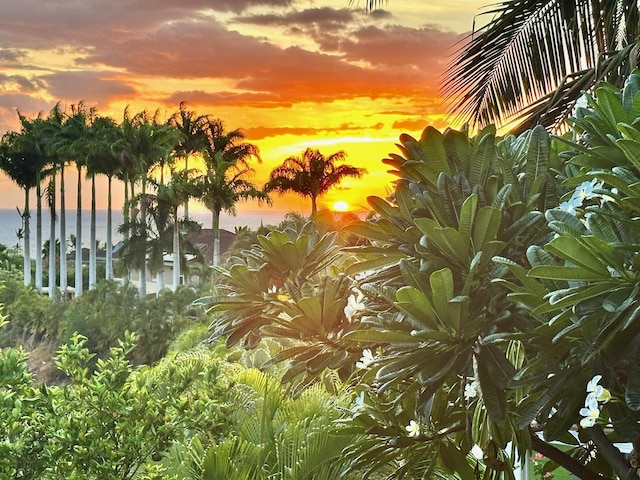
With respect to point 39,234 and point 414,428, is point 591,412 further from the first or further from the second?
point 39,234

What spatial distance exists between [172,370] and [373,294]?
1.12 m

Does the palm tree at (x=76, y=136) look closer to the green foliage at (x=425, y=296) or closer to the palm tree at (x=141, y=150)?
the palm tree at (x=141, y=150)

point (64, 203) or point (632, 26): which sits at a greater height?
point (632, 26)

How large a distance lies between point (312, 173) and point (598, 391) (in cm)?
883

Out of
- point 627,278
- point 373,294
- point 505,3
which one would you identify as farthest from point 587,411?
point 505,3

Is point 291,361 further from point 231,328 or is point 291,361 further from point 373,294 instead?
point 373,294

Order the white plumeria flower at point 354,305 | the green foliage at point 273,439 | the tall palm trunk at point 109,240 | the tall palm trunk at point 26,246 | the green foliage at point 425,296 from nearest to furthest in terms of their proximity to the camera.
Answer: the green foliage at point 425,296
the white plumeria flower at point 354,305
the green foliage at point 273,439
the tall palm trunk at point 26,246
the tall palm trunk at point 109,240

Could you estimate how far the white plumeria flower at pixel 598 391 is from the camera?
79 cm

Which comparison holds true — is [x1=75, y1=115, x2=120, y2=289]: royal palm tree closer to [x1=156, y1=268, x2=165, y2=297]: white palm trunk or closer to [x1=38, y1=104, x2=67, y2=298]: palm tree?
[x1=38, y1=104, x2=67, y2=298]: palm tree

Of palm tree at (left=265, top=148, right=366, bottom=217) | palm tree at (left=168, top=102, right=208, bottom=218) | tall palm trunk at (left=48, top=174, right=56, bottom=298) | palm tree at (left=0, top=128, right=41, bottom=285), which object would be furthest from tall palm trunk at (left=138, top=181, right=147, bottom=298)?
palm tree at (left=265, top=148, right=366, bottom=217)

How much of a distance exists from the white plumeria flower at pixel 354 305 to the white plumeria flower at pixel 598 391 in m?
0.32

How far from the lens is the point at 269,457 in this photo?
2.54m

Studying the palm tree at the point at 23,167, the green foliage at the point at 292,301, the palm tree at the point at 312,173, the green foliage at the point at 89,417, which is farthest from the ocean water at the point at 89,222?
the green foliage at the point at 292,301

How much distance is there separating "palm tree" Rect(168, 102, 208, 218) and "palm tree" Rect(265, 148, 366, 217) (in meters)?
2.06
